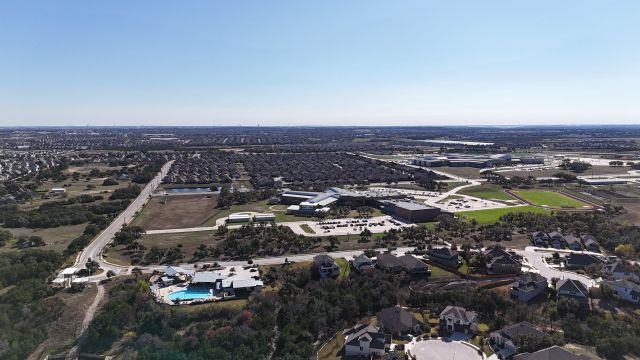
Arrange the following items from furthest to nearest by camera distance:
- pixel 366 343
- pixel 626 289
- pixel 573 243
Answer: pixel 573 243, pixel 626 289, pixel 366 343

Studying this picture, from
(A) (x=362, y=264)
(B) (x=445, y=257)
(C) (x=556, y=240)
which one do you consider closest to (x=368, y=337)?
(A) (x=362, y=264)

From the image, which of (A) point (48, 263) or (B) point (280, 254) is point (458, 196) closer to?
(B) point (280, 254)

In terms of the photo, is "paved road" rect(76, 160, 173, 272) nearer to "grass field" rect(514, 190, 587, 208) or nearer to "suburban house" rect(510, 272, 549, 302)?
"suburban house" rect(510, 272, 549, 302)

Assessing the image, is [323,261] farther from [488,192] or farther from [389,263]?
[488,192]

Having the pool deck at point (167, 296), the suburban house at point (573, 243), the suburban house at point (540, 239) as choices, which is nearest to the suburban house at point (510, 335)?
the pool deck at point (167, 296)

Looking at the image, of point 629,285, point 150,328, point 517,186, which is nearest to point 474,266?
point 629,285

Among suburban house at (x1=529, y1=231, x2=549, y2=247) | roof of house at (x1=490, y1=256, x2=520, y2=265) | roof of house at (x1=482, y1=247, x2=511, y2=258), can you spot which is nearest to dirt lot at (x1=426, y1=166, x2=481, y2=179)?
suburban house at (x1=529, y1=231, x2=549, y2=247)
